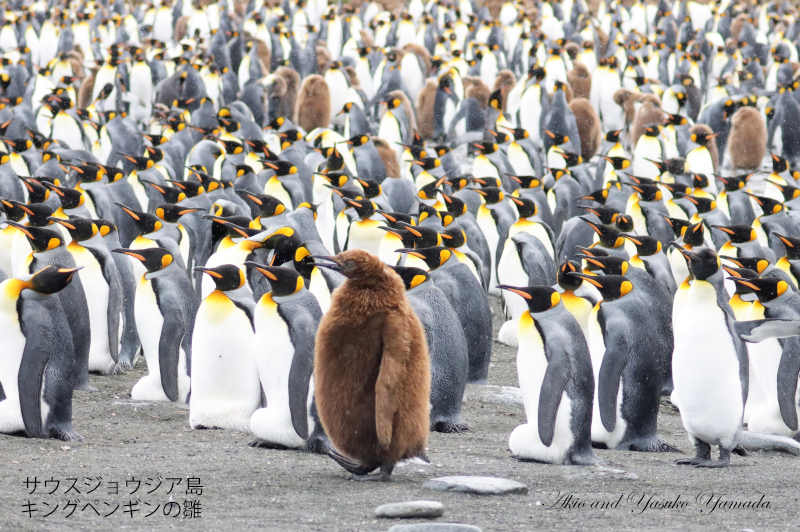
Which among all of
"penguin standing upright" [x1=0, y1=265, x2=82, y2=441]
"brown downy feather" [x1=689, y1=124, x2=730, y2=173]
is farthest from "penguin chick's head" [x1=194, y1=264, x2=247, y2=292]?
"brown downy feather" [x1=689, y1=124, x2=730, y2=173]

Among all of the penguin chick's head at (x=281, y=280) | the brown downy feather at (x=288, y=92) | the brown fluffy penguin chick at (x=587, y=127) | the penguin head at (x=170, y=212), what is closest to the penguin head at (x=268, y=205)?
the penguin head at (x=170, y=212)

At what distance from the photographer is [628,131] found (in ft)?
56.6

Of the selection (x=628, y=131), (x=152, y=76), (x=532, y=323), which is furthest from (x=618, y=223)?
(x=152, y=76)

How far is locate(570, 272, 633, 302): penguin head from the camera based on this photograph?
4898 mm

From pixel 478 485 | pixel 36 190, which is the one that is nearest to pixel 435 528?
pixel 478 485

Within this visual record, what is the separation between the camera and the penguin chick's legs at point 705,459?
4.50 m

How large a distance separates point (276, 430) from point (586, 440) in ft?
4.59

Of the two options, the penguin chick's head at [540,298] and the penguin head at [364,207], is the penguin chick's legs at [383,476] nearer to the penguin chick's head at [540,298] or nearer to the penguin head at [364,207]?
the penguin chick's head at [540,298]

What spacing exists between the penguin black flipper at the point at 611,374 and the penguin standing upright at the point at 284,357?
1410 mm

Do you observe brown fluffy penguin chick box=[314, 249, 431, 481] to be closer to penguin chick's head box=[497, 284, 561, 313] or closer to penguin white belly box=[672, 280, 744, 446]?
penguin chick's head box=[497, 284, 561, 313]

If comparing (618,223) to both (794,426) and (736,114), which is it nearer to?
(794,426)

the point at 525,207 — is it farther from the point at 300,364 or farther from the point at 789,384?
the point at 300,364

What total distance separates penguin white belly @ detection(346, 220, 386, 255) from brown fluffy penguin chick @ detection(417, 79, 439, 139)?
980 cm

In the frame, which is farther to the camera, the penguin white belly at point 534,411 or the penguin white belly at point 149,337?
the penguin white belly at point 149,337
